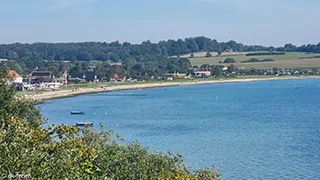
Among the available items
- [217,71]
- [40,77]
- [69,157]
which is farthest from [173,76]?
[69,157]

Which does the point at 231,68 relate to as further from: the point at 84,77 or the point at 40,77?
the point at 40,77

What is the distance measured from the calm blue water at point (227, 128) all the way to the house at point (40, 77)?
31302mm

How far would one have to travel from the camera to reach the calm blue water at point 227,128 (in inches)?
1344

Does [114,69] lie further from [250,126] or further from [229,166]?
[229,166]

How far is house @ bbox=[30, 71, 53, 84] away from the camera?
395 feet

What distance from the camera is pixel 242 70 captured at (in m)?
167

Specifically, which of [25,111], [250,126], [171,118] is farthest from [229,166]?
[171,118]

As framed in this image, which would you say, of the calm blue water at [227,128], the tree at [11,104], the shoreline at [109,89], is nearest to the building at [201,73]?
the shoreline at [109,89]

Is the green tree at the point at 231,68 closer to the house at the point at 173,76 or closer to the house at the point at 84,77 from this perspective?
the house at the point at 173,76

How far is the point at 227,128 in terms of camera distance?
173ft

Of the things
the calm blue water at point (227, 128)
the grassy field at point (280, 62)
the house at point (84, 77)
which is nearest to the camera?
the calm blue water at point (227, 128)

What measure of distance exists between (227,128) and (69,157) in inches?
1634

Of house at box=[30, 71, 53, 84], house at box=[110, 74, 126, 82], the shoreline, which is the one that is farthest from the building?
house at box=[30, 71, 53, 84]

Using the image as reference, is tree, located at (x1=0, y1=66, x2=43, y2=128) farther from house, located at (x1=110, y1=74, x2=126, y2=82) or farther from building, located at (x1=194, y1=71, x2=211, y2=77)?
building, located at (x1=194, y1=71, x2=211, y2=77)
